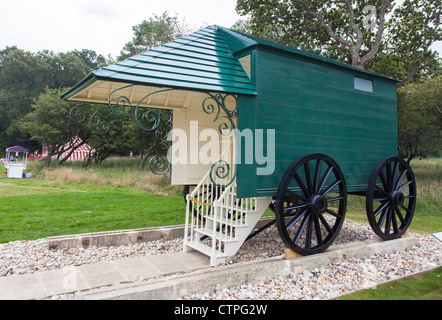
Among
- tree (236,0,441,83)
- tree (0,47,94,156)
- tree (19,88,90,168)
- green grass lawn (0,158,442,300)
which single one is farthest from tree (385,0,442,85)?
tree (0,47,94,156)

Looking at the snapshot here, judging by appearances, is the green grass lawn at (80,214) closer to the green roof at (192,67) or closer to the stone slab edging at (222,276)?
the green roof at (192,67)

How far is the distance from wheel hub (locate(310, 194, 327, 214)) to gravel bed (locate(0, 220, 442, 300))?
2.71 feet

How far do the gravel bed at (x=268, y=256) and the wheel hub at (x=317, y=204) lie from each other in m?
0.83

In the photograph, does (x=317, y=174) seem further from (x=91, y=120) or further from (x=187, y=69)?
(x=91, y=120)

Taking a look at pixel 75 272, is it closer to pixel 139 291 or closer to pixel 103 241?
pixel 139 291

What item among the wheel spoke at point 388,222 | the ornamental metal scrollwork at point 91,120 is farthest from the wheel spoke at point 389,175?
the ornamental metal scrollwork at point 91,120

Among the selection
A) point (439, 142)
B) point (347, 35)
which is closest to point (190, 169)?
point (347, 35)

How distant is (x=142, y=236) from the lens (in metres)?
6.14

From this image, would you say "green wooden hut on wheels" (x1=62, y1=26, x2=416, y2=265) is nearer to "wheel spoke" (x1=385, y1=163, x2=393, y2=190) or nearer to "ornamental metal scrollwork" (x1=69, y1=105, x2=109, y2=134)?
"wheel spoke" (x1=385, y1=163, x2=393, y2=190)

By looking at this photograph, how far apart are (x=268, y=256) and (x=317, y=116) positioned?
2.48 meters

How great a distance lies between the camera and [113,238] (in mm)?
5891

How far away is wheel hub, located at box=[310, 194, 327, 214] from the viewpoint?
4.55 m

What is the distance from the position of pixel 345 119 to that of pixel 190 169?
9.35 ft
